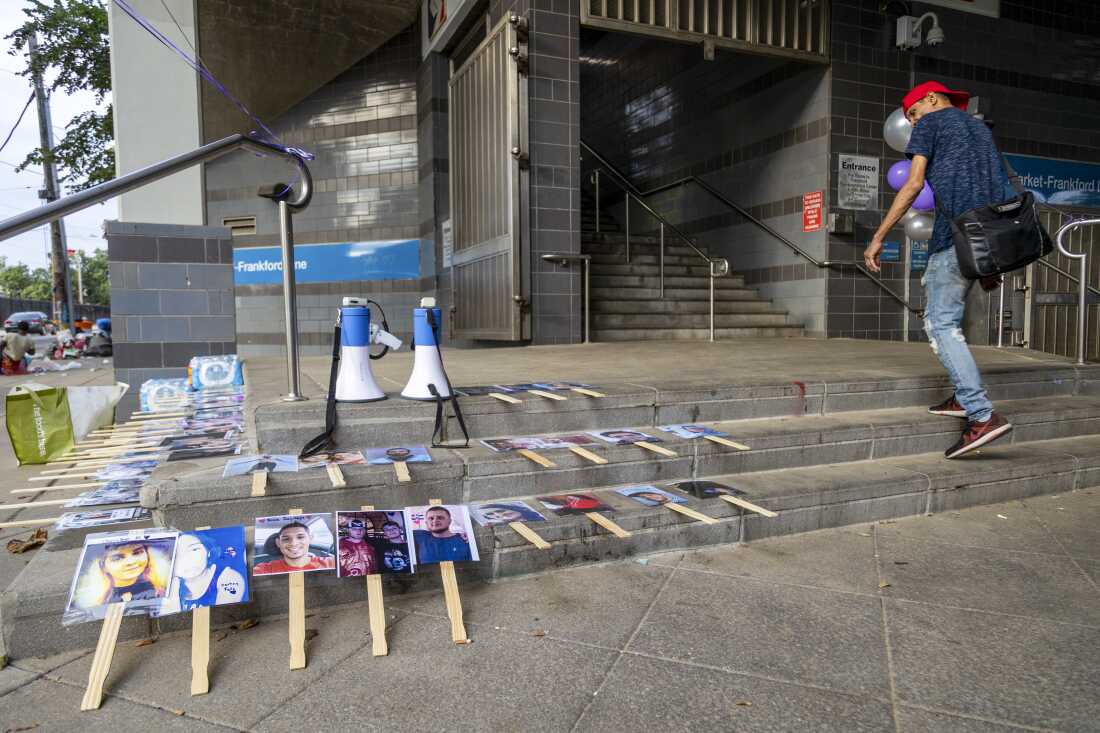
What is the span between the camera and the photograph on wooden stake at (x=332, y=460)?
8.17ft

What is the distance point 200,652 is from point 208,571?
0.27 metres

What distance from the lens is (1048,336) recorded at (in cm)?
761

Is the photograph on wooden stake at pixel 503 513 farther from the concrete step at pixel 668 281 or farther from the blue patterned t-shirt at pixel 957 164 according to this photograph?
the concrete step at pixel 668 281

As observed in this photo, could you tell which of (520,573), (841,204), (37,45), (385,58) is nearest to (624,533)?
(520,573)

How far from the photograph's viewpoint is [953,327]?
126 inches

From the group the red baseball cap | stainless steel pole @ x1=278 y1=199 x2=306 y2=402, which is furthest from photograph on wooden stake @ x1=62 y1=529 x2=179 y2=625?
the red baseball cap

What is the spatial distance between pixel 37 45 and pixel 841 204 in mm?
15931

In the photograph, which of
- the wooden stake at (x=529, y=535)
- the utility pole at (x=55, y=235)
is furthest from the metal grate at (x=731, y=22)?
the utility pole at (x=55, y=235)

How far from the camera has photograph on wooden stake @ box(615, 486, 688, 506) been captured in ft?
8.66

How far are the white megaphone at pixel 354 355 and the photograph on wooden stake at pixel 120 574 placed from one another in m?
1.09

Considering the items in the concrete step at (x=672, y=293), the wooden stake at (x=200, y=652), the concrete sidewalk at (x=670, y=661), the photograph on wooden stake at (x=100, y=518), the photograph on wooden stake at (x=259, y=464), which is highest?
the concrete step at (x=672, y=293)

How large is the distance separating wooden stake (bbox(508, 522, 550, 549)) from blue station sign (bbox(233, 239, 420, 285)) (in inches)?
320

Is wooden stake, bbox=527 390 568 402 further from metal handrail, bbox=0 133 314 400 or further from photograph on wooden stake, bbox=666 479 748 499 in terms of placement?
metal handrail, bbox=0 133 314 400

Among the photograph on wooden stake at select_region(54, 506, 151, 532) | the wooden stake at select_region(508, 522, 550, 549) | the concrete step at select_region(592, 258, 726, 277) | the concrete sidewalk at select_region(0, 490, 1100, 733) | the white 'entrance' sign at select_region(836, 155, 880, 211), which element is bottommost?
the concrete sidewalk at select_region(0, 490, 1100, 733)
